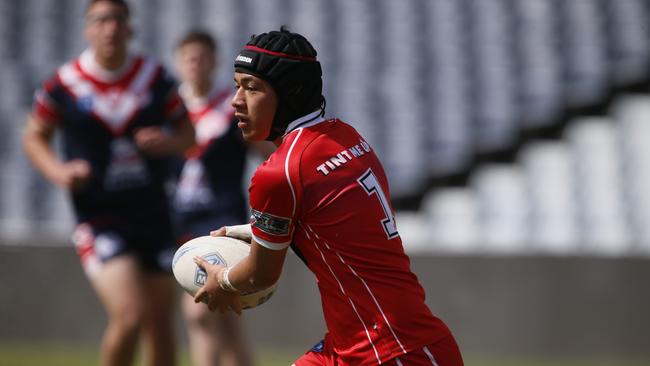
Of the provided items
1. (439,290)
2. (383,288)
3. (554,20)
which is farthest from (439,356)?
(554,20)

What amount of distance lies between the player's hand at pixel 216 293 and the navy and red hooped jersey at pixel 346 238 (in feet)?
0.97

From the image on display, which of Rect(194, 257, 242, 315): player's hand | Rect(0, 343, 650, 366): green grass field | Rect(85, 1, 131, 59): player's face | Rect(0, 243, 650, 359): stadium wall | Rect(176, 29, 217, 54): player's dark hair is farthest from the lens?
Rect(0, 243, 650, 359): stadium wall

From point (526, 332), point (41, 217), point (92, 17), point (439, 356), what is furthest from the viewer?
point (41, 217)

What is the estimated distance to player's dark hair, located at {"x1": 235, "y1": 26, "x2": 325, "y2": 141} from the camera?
3920mm

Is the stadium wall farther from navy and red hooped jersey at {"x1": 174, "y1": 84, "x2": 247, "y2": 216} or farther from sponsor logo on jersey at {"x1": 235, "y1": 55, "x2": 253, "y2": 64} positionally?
sponsor logo on jersey at {"x1": 235, "y1": 55, "x2": 253, "y2": 64}

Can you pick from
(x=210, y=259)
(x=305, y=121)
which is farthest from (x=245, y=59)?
(x=210, y=259)

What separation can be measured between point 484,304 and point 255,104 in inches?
259

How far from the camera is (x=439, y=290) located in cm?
1009

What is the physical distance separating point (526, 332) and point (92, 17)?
5.54 metres

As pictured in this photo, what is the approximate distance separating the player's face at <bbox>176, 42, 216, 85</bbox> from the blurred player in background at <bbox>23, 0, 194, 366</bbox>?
0.73m

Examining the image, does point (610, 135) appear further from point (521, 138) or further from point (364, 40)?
point (364, 40)

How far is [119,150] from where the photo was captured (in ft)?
21.2

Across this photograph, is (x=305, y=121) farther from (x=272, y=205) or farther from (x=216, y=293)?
(x=216, y=293)

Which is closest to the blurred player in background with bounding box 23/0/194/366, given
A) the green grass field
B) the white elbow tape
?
the white elbow tape
